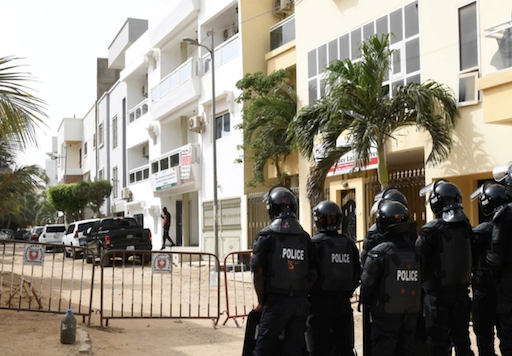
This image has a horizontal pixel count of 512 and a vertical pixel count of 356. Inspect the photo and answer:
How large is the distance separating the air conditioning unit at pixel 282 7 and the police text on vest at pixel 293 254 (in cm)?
1825

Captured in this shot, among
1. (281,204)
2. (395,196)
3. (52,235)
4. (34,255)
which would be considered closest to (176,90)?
(52,235)

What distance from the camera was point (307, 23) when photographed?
19.9 metres

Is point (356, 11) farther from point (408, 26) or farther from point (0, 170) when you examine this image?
point (0, 170)

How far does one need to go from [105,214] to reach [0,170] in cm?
3123

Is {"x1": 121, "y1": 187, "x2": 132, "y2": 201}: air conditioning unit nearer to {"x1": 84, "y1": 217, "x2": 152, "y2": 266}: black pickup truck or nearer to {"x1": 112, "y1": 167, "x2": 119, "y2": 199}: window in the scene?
{"x1": 112, "y1": 167, "x2": 119, "y2": 199}: window

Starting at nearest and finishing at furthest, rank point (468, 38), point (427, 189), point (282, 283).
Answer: point (282, 283), point (427, 189), point (468, 38)

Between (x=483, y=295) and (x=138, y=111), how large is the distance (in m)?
32.2

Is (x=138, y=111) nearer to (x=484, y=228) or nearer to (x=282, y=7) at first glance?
(x=282, y=7)

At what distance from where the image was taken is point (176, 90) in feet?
96.6

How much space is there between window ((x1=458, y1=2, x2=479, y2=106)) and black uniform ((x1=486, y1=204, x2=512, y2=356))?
25.6 ft

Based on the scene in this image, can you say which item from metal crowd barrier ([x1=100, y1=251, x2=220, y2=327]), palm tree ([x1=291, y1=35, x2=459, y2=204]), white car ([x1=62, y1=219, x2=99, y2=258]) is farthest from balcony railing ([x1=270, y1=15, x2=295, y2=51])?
white car ([x1=62, y1=219, x2=99, y2=258])

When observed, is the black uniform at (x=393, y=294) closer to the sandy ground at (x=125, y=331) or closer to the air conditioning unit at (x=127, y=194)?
the sandy ground at (x=125, y=331)

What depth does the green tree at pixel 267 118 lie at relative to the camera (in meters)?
19.9

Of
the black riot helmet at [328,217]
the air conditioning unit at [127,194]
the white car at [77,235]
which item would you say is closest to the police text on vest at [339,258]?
the black riot helmet at [328,217]
